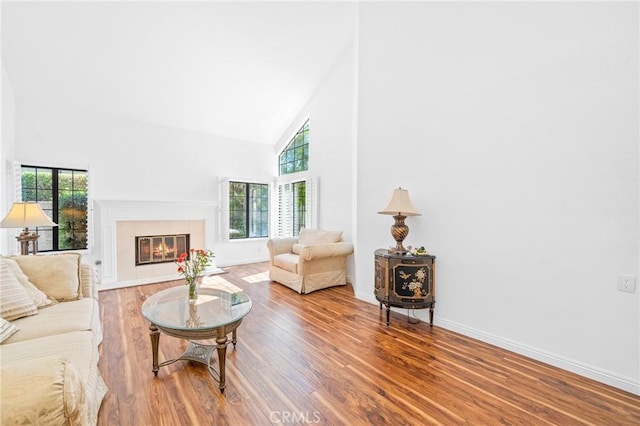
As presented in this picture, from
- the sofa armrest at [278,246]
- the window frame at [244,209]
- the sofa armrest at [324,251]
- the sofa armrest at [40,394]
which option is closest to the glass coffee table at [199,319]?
the sofa armrest at [40,394]

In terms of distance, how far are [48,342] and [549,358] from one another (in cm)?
366

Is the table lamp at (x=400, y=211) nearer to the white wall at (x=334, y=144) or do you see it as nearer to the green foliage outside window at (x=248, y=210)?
the white wall at (x=334, y=144)

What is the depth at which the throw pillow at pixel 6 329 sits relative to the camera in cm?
169

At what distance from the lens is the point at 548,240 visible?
2.34 metres

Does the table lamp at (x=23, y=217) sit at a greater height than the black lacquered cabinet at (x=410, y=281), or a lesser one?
greater

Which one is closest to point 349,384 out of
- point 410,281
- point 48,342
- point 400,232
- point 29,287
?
point 410,281

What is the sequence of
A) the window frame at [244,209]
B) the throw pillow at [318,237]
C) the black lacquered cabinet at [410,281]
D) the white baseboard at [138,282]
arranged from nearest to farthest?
the black lacquered cabinet at [410,281]
the white baseboard at [138,282]
the throw pillow at [318,237]
the window frame at [244,209]

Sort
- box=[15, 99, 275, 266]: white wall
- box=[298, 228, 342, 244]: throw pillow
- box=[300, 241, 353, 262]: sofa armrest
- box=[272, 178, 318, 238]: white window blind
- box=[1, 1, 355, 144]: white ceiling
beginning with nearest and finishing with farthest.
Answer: box=[1, 1, 355, 144]: white ceiling < box=[300, 241, 353, 262]: sofa armrest < box=[15, 99, 275, 266]: white wall < box=[298, 228, 342, 244]: throw pillow < box=[272, 178, 318, 238]: white window blind

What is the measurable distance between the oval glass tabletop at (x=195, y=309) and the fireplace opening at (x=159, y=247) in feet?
8.36

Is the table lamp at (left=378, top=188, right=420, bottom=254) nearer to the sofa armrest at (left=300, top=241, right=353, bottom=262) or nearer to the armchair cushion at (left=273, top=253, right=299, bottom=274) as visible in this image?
the sofa armrest at (left=300, top=241, right=353, bottom=262)

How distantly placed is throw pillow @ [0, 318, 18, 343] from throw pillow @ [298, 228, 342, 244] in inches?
140

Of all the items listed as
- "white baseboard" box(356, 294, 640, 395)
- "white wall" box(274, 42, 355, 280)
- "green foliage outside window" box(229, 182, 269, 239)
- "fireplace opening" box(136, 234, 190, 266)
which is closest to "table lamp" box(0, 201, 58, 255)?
"fireplace opening" box(136, 234, 190, 266)

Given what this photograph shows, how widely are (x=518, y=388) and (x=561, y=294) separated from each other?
865 millimetres

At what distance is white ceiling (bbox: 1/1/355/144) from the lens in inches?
133
